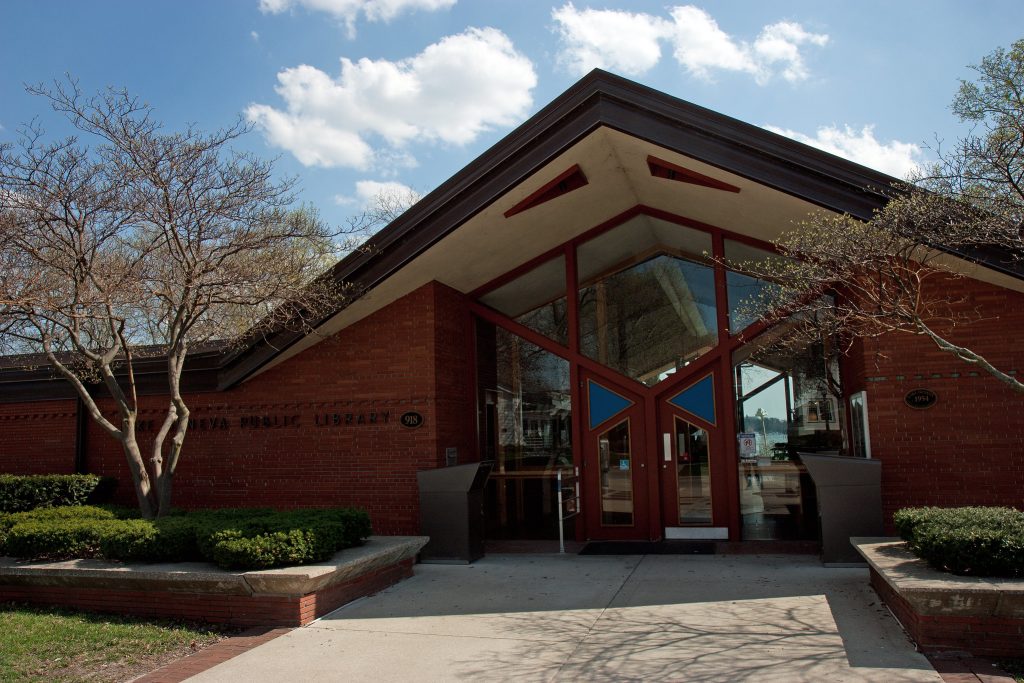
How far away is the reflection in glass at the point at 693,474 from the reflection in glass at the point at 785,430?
483 mm

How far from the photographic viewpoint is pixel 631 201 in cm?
1196

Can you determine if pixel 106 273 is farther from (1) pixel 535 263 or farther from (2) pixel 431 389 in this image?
(1) pixel 535 263

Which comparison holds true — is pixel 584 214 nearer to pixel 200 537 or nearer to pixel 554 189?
pixel 554 189

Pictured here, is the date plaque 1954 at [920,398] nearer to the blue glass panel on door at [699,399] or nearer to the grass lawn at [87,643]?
the blue glass panel on door at [699,399]

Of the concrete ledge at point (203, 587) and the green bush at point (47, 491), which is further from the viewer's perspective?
the green bush at point (47, 491)

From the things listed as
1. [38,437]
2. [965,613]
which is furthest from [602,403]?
[38,437]

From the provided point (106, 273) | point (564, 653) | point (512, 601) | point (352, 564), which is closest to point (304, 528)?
point (352, 564)

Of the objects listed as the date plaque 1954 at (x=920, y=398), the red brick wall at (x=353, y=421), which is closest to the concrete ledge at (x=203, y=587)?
the red brick wall at (x=353, y=421)

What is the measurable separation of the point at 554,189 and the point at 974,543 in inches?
255

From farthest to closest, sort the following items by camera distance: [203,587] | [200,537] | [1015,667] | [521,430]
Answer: [521,430] → [200,537] → [203,587] → [1015,667]

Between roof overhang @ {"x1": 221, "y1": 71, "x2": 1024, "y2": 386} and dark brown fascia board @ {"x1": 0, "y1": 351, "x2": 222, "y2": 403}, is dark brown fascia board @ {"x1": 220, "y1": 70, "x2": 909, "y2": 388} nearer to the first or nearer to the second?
roof overhang @ {"x1": 221, "y1": 71, "x2": 1024, "y2": 386}

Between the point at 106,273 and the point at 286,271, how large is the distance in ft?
6.63

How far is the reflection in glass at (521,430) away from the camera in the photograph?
1225cm

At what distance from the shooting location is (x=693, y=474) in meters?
11.4
